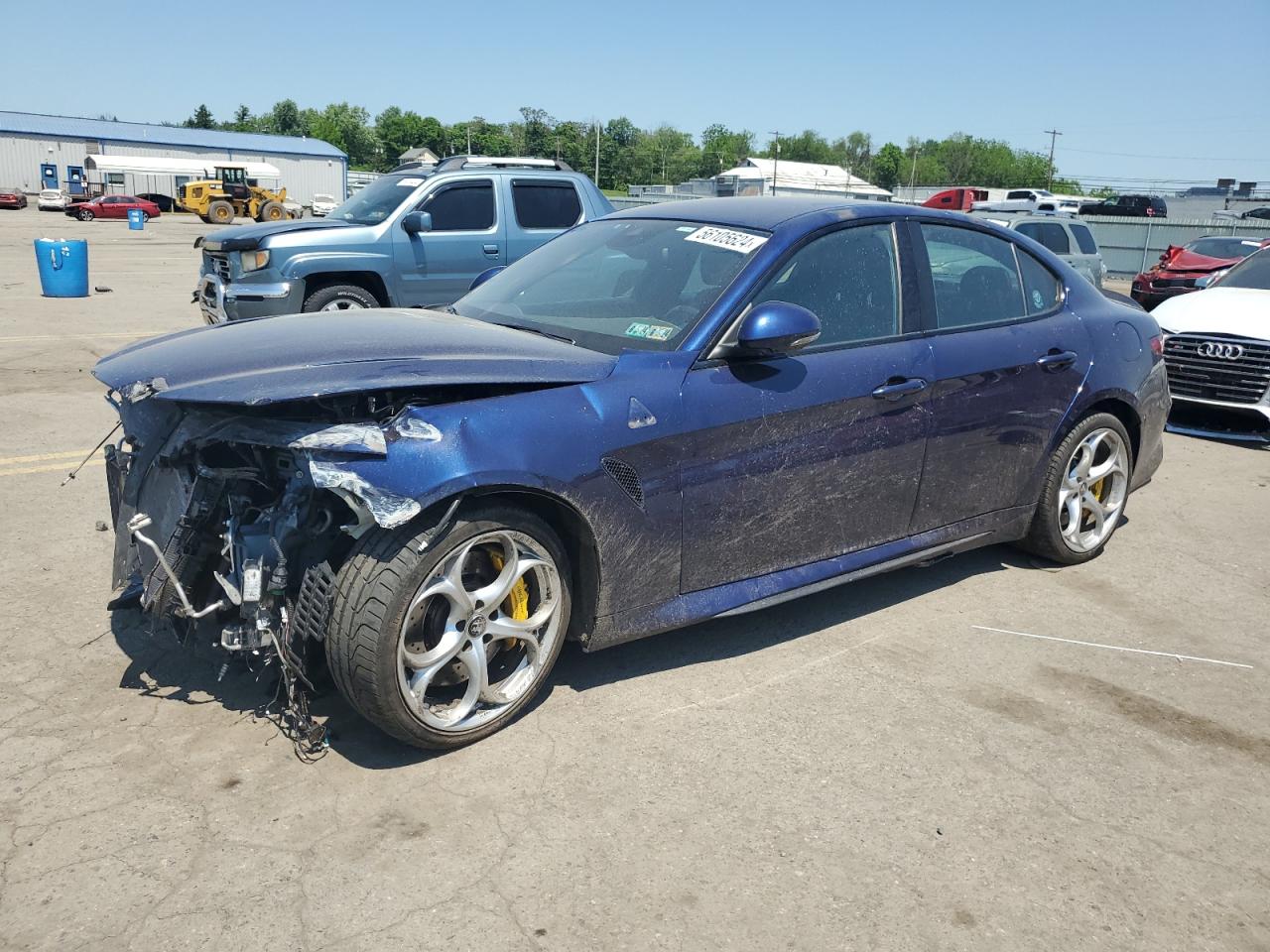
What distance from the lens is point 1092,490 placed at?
524 cm

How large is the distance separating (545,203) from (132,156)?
7636cm

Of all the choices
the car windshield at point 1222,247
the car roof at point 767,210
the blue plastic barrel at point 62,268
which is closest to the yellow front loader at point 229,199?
the blue plastic barrel at point 62,268

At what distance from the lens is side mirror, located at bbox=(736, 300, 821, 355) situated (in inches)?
137

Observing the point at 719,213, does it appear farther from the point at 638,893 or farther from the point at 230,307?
the point at 230,307

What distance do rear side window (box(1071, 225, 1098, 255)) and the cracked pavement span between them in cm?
1187

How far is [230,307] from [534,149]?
338ft

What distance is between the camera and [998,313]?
4605mm

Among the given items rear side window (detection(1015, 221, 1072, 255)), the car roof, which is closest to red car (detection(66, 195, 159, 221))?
rear side window (detection(1015, 221, 1072, 255))

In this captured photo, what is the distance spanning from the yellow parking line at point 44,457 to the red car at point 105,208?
4583 centimetres

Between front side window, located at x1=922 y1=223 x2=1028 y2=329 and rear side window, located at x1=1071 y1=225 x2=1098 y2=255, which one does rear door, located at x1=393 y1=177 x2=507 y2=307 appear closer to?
front side window, located at x1=922 y1=223 x2=1028 y2=329

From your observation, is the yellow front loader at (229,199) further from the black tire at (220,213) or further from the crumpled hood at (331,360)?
the crumpled hood at (331,360)

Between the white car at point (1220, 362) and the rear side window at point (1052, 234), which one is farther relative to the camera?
the rear side window at point (1052, 234)

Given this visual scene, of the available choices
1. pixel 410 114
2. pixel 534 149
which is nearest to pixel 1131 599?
pixel 534 149

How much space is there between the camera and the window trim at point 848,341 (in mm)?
3623
